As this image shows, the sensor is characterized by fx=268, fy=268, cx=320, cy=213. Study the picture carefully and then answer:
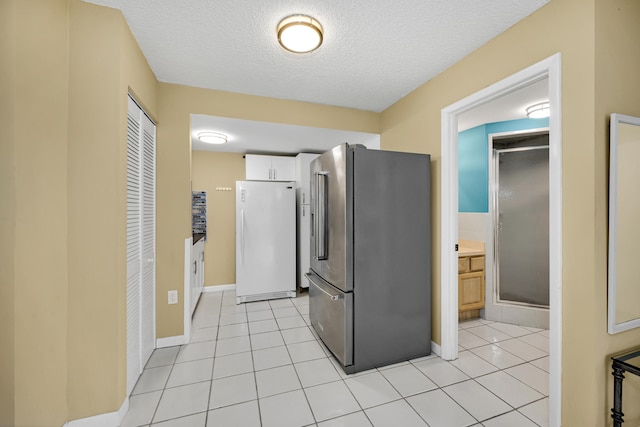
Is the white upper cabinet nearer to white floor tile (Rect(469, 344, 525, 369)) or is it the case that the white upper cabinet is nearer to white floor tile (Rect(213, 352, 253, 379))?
white floor tile (Rect(213, 352, 253, 379))

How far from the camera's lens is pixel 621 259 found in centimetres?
139

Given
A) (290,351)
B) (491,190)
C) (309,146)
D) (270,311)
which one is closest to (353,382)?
(290,351)

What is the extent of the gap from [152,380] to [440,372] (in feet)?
7.22

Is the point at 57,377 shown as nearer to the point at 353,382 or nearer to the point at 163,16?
the point at 353,382

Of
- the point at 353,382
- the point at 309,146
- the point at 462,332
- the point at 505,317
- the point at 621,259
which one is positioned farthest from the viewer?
the point at 309,146

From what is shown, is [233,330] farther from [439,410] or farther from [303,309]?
[439,410]

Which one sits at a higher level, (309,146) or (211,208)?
(309,146)

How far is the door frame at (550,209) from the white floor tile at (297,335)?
4.07 feet

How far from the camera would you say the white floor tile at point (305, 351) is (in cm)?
232

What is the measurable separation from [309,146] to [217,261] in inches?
93.1

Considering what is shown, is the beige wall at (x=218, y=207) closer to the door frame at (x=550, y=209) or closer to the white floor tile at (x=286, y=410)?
the white floor tile at (x=286, y=410)

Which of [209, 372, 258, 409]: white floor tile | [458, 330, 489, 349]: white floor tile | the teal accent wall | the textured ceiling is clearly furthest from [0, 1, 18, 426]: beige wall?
the teal accent wall

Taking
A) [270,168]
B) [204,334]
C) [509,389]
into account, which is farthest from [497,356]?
[270,168]

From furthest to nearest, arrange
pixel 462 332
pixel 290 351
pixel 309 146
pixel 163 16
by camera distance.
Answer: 1. pixel 309 146
2. pixel 462 332
3. pixel 290 351
4. pixel 163 16
